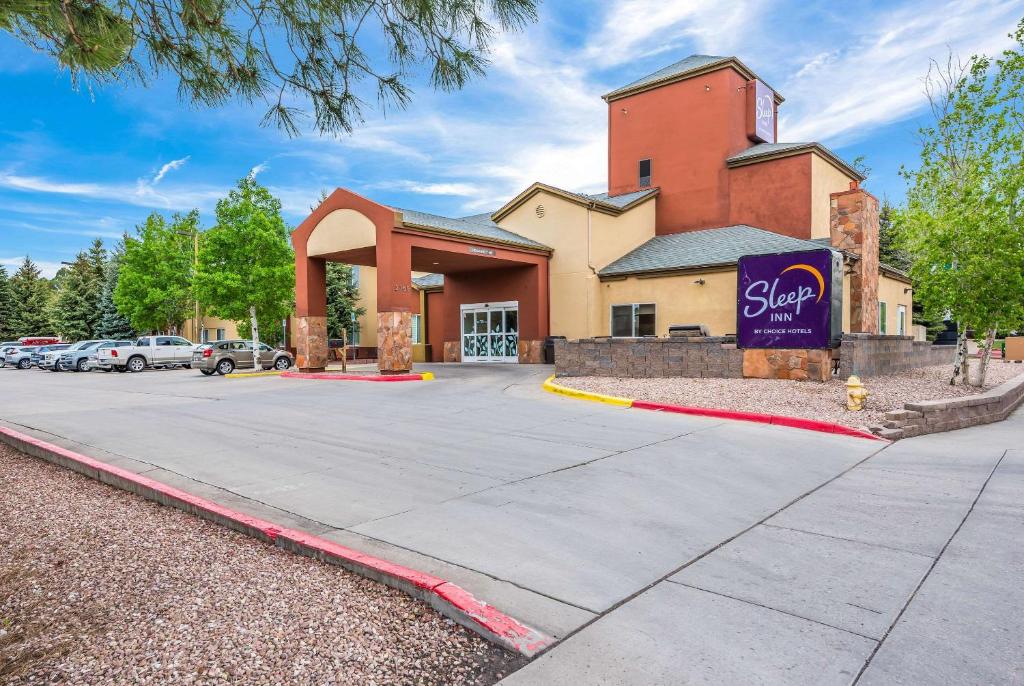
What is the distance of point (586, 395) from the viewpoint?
46.0ft

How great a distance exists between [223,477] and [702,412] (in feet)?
27.5

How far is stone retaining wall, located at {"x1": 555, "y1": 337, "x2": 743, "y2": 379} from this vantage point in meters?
15.0

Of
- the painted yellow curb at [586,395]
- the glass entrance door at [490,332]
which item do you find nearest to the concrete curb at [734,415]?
the painted yellow curb at [586,395]

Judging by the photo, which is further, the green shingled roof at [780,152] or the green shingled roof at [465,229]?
the green shingled roof at [780,152]

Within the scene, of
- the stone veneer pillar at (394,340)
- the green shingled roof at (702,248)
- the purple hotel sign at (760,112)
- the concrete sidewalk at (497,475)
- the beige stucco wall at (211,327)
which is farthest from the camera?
the beige stucco wall at (211,327)

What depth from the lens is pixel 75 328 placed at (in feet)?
176

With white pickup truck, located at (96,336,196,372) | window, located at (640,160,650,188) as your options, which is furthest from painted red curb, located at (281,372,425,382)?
window, located at (640,160,650,188)

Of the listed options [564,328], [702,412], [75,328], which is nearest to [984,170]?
[702,412]

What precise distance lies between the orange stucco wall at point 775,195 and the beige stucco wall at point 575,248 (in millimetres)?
4362

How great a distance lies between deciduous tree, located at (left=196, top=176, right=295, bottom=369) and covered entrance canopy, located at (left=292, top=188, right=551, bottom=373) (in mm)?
9065

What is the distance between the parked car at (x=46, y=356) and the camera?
32.5m

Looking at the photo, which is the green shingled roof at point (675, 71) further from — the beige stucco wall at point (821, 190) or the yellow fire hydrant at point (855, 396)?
the yellow fire hydrant at point (855, 396)

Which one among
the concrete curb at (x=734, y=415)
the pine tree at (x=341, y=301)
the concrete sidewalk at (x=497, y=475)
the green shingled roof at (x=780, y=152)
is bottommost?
the concrete sidewalk at (x=497, y=475)

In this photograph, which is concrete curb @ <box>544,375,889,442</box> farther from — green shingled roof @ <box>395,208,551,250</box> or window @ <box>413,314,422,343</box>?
window @ <box>413,314,422,343</box>
